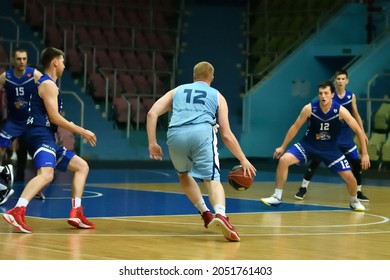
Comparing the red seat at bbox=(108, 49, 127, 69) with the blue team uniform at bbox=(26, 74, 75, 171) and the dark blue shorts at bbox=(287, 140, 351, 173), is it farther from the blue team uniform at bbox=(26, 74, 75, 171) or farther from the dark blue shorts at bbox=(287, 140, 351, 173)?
the blue team uniform at bbox=(26, 74, 75, 171)

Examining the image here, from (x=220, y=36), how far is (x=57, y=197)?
14.1 m

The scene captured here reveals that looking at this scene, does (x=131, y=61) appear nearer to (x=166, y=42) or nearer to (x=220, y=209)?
(x=166, y=42)

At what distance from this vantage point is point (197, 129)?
9688mm

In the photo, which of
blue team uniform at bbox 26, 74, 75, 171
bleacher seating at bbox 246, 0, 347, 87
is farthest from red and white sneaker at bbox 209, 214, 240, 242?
bleacher seating at bbox 246, 0, 347, 87

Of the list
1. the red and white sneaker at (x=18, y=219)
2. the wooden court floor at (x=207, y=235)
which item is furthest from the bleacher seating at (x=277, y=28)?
the red and white sneaker at (x=18, y=219)

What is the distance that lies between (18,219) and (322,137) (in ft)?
16.4

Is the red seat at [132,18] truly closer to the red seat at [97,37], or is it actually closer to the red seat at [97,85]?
the red seat at [97,37]

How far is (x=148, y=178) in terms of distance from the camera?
63.2 feet

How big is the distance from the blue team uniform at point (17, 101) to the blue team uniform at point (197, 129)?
3801mm

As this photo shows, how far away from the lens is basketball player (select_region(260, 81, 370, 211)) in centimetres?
1323

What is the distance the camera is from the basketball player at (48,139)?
1000 centimetres

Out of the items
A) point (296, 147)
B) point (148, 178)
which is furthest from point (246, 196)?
point (148, 178)

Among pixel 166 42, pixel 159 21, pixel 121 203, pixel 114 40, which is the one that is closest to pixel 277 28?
pixel 166 42
